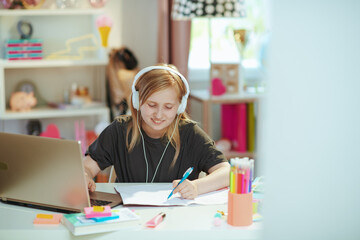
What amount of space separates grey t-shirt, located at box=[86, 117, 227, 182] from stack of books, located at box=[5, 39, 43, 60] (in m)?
1.50

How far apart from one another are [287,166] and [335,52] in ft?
0.61

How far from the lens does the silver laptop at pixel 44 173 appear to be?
139cm

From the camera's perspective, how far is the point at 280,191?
2.68 ft

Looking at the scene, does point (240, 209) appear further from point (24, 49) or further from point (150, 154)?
point (24, 49)

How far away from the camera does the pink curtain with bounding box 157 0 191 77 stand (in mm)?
3529

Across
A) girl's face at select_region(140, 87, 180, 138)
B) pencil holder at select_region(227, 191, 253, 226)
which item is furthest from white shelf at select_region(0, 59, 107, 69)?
pencil holder at select_region(227, 191, 253, 226)

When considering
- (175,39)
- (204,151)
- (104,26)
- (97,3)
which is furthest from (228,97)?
(204,151)

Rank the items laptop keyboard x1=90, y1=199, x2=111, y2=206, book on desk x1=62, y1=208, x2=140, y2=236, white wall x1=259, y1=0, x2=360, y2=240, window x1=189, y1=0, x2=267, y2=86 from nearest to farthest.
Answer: white wall x1=259, y1=0, x2=360, y2=240 → book on desk x1=62, y1=208, x2=140, y2=236 → laptop keyboard x1=90, y1=199, x2=111, y2=206 → window x1=189, y1=0, x2=267, y2=86

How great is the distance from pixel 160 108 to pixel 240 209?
58cm

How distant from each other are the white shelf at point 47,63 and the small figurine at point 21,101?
0.58 ft

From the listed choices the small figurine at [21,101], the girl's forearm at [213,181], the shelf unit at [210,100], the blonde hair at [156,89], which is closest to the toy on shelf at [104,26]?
the small figurine at [21,101]

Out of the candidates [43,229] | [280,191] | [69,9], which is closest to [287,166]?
[280,191]

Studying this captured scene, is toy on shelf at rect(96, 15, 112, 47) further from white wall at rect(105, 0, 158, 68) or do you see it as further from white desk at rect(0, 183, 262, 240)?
white desk at rect(0, 183, 262, 240)

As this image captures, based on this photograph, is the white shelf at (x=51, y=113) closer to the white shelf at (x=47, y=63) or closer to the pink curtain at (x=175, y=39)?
the white shelf at (x=47, y=63)
